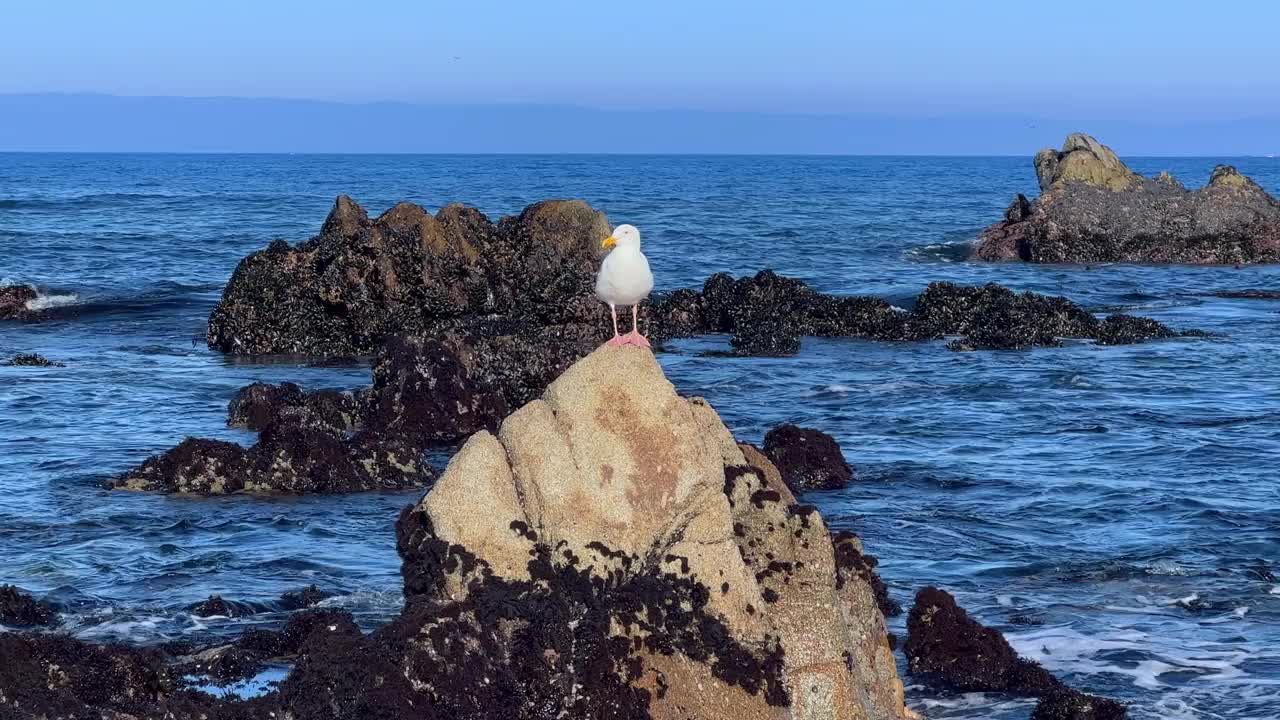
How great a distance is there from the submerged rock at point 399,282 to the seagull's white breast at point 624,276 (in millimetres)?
15034

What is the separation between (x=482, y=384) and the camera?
18.8m

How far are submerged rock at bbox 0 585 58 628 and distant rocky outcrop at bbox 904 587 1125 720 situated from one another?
20.0 feet

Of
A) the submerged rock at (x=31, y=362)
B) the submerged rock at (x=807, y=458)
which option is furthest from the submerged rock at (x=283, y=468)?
the submerged rock at (x=31, y=362)

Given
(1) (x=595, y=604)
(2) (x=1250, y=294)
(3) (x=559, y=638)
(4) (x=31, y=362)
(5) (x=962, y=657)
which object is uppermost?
(1) (x=595, y=604)

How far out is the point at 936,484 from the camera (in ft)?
52.8

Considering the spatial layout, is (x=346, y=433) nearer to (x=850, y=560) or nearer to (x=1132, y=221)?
(x=850, y=560)

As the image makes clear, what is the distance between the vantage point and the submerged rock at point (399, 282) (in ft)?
85.8

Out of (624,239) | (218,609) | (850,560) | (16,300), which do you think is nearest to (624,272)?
(624,239)

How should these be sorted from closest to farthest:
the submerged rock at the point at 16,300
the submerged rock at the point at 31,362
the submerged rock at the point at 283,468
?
the submerged rock at the point at 283,468, the submerged rock at the point at 31,362, the submerged rock at the point at 16,300

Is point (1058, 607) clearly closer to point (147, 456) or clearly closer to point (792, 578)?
point (792, 578)

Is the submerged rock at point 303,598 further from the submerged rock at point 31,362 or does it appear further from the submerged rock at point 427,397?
the submerged rock at point 31,362

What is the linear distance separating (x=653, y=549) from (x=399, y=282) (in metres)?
18.8

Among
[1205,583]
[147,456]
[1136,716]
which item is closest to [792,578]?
[1136,716]

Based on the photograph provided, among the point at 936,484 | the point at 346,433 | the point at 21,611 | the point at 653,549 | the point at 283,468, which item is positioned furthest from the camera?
the point at 346,433
